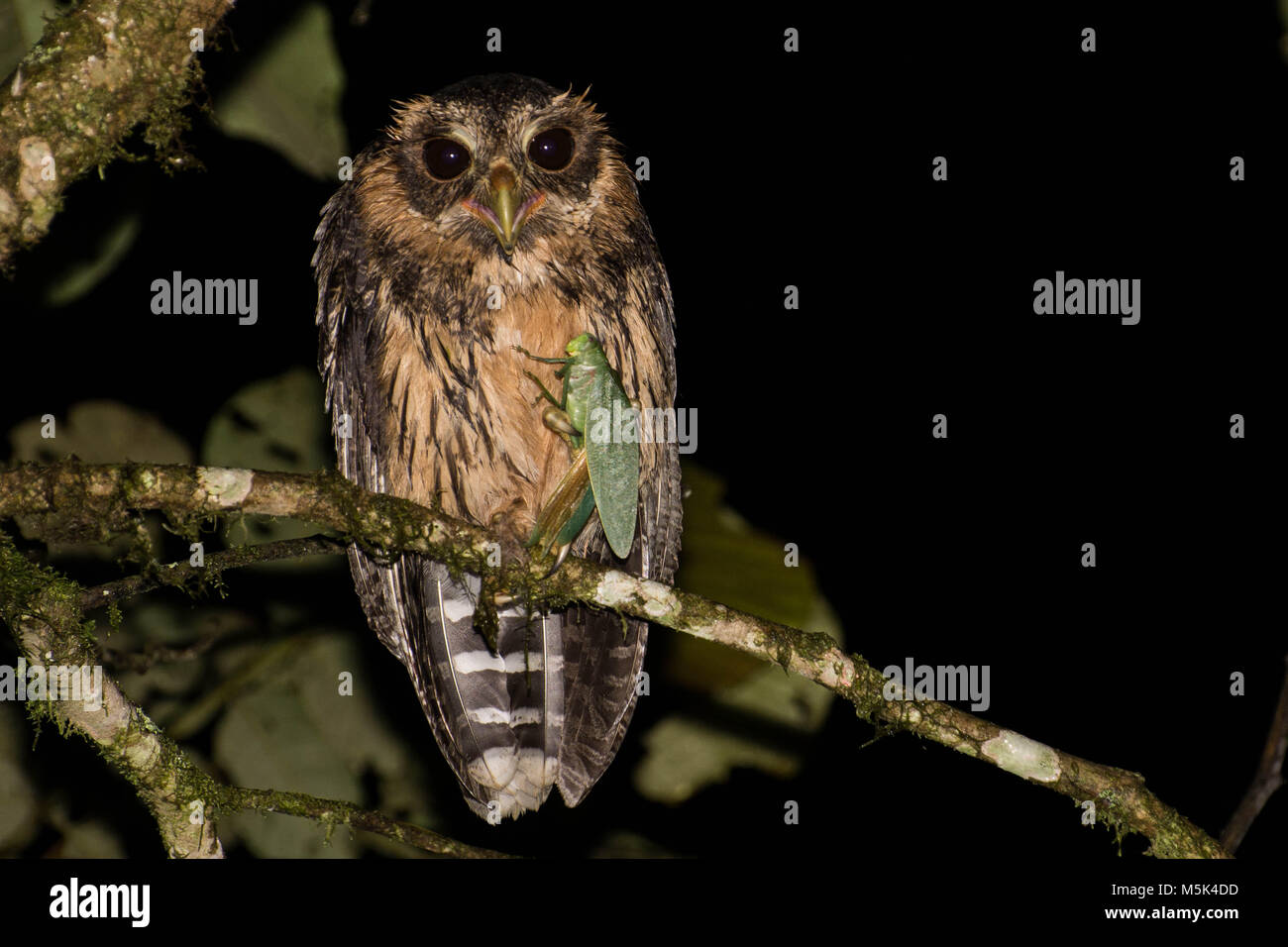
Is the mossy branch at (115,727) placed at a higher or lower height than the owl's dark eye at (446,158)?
lower

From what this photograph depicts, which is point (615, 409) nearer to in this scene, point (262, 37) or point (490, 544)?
point (490, 544)

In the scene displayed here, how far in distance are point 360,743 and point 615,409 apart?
2202 mm

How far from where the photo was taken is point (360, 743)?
14.1 feet

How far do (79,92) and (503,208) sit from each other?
1.14 meters

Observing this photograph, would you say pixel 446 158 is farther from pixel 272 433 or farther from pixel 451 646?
pixel 451 646

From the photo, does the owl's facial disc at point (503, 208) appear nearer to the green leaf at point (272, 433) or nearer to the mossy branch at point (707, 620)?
the mossy branch at point (707, 620)

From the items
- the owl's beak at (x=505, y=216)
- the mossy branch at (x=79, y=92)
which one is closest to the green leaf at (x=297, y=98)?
the owl's beak at (x=505, y=216)

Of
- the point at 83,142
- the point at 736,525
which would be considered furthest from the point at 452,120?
the point at 736,525

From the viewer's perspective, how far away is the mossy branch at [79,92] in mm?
2340

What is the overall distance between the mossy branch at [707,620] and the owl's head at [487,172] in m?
1.08

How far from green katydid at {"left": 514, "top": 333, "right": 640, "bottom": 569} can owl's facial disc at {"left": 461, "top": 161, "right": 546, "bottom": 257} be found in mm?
470

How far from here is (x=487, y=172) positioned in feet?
10.7

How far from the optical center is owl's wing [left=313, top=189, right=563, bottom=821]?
137 inches

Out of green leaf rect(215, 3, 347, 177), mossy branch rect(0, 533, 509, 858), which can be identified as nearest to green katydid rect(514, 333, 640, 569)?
mossy branch rect(0, 533, 509, 858)
